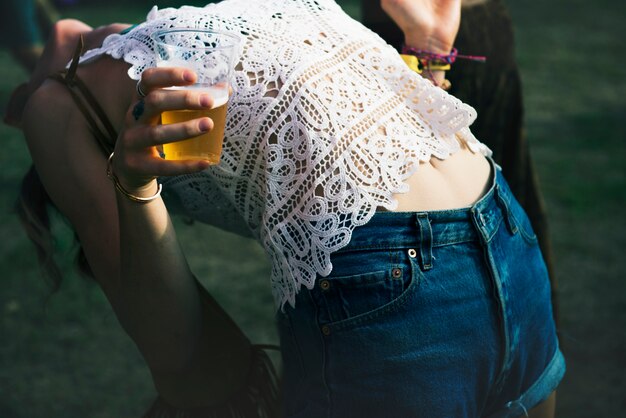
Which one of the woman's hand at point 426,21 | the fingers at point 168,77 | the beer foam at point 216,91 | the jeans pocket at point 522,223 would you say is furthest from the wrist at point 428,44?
the fingers at point 168,77

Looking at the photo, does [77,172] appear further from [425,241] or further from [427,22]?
[427,22]

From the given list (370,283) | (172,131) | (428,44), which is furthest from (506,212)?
(172,131)

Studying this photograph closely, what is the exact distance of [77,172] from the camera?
5.63ft

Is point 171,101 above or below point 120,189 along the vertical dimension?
above

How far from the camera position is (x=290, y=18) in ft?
5.44

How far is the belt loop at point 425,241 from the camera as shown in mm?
1561

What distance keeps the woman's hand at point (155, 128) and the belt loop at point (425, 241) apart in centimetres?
46

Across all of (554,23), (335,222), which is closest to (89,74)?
(335,222)

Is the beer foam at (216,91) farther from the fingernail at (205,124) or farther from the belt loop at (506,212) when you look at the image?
the belt loop at (506,212)

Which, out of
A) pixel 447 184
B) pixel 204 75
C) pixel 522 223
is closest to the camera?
pixel 204 75

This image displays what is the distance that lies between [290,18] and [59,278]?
1054 mm

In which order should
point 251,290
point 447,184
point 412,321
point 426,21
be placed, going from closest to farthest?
point 412,321 → point 447,184 → point 426,21 → point 251,290

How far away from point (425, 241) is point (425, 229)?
0.02 meters

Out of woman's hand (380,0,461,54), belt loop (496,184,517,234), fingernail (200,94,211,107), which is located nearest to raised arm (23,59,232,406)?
fingernail (200,94,211,107)
